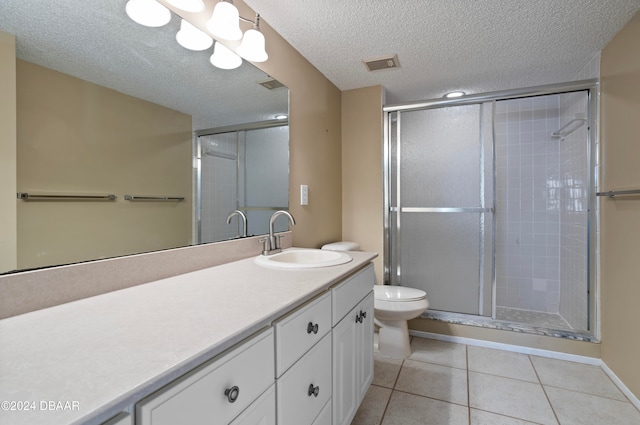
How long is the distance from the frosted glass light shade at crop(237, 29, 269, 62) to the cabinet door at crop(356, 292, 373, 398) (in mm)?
1363

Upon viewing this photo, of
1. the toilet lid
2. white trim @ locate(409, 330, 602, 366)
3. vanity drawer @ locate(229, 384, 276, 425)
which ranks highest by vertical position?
vanity drawer @ locate(229, 384, 276, 425)

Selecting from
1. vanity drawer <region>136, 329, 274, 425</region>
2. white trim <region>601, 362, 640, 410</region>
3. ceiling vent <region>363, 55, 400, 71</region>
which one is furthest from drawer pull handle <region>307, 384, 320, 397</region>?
ceiling vent <region>363, 55, 400, 71</region>

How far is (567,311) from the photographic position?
264 centimetres

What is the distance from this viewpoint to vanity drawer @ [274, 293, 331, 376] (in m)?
Result: 0.86

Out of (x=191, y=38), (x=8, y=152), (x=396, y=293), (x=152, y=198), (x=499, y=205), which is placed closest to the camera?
(x=8, y=152)

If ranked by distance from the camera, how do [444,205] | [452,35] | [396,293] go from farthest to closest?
[444,205]
[396,293]
[452,35]

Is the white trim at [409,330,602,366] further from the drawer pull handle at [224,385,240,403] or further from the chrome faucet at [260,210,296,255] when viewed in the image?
the drawer pull handle at [224,385,240,403]

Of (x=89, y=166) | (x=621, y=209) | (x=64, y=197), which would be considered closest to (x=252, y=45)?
(x=89, y=166)

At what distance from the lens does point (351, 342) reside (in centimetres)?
136

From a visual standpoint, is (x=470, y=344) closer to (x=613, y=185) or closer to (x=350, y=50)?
(x=613, y=185)

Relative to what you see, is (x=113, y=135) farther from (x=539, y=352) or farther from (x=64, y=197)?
(x=539, y=352)

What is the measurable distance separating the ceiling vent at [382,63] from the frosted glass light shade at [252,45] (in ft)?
3.24

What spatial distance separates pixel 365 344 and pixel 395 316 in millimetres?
648

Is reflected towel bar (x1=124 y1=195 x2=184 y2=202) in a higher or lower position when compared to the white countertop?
higher
